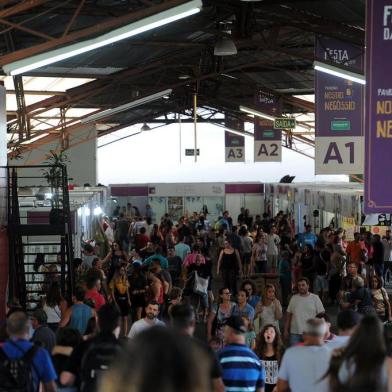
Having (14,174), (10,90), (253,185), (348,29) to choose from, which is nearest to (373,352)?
(14,174)

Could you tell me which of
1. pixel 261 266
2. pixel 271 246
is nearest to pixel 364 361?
pixel 261 266

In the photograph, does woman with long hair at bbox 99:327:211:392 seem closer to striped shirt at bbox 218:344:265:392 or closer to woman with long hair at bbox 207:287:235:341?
striped shirt at bbox 218:344:265:392

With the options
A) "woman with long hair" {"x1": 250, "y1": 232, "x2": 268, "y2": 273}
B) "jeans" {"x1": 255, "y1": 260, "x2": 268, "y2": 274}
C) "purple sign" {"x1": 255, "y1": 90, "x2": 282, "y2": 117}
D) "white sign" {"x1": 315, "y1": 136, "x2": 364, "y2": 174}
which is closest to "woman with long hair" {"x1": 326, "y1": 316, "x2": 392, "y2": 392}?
"white sign" {"x1": 315, "y1": 136, "x2": 364, "y2": 174}

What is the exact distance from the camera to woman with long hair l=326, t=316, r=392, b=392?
13.0 feet

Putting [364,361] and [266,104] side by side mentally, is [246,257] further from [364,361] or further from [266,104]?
[364,361]

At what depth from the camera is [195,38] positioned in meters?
24.6

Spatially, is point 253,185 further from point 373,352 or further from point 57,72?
point 373,352

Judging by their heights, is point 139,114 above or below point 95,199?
above

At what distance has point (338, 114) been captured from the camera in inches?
650

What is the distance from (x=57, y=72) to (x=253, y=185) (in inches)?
544

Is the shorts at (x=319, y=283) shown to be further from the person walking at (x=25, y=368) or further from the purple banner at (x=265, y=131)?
the purple banner at (x=265, y=131)

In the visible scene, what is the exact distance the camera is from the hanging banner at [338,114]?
624 inches

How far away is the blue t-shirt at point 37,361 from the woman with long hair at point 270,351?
252 cm

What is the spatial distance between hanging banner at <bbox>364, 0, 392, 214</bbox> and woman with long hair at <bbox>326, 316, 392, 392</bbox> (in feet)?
14.9
